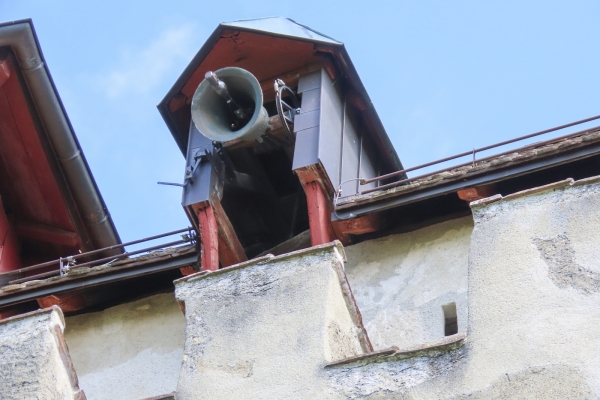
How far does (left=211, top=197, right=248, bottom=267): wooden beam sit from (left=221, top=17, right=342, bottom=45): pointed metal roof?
6.34 ft

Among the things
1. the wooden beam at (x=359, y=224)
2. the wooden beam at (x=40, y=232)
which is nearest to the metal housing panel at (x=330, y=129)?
the wooden beam at (x=359, y=224)

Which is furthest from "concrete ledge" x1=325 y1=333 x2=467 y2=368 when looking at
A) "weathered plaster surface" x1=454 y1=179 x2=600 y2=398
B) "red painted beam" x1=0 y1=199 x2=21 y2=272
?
"red painted beam" x1=0 y1=199 x2=21 y2=272

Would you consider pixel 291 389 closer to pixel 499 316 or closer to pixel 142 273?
pixel 499 316

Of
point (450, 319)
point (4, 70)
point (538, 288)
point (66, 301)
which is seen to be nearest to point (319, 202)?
point (450, 319)

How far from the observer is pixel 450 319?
11023mm

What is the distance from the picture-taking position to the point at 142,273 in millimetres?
12414

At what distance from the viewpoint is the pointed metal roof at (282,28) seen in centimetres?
1322

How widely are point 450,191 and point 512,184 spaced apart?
1.71 feet

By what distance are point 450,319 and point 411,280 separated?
1.88ft

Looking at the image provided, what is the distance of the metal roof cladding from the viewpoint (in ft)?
43.4

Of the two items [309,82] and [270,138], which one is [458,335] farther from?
[309,82]

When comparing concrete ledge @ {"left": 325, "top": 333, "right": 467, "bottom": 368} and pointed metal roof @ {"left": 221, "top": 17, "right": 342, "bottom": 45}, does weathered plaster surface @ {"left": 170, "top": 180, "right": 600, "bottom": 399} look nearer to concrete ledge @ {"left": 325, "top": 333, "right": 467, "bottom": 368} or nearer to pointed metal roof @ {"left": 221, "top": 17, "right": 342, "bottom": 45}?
concrete ledge @ {"left": 325, "top": 333, "right": 467, "bottom": 368}

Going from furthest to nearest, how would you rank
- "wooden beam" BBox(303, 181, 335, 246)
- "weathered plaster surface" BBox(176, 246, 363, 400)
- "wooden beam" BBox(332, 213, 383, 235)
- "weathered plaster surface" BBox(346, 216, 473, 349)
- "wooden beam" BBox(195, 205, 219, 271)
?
"wooden beam" BBox(195, 205, 219, 271) → "wooden beam" BBox(332, 213, 383, 235) → "wooden beam" BBox(303, 181, 335, 246) → "weathered plaster surface" BBox(346, 216, 473, 349) → "weathered plaster surface" BBox(176, 246, 363, 400)

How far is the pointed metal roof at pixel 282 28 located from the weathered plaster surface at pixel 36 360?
4.32m
